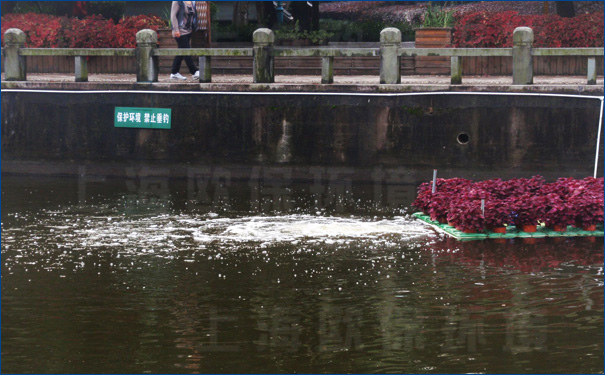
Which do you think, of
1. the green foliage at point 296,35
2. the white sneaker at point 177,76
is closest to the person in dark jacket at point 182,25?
the white sneaker at point 177,76

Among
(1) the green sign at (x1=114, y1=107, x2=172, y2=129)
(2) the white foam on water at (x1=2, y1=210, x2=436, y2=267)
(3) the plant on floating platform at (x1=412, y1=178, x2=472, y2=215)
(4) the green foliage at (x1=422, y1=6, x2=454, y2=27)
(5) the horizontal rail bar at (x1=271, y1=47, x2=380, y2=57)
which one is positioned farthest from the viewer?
(4) the green foliage at (x1=422, y1=6, x2=454, y2=27)

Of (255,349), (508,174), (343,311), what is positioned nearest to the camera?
(255,349)

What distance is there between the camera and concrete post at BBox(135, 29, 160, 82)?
67.3 feet

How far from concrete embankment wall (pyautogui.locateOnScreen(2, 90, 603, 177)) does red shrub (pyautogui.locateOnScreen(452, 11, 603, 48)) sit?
12.9ft

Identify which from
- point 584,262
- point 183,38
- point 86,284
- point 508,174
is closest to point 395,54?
point 508,174

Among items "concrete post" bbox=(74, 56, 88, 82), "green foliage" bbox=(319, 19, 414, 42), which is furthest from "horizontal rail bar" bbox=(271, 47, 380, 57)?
"green foliage" bbox=(319, 19, 414, 42)

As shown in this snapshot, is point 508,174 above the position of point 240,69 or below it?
below

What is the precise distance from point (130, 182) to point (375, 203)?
5089mm

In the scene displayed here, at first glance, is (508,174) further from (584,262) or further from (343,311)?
(343,311)

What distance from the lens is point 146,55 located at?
20.6 metres

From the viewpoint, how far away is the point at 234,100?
2012 centimetres

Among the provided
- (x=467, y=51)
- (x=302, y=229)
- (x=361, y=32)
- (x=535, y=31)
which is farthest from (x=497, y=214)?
(x=361, y=32)

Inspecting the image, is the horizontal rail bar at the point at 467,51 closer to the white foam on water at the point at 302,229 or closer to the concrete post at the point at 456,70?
the concrete post at the point at 456,70

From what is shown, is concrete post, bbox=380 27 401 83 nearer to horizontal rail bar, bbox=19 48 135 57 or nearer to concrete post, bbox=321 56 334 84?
concrete post, bbox=321 56 334 84
